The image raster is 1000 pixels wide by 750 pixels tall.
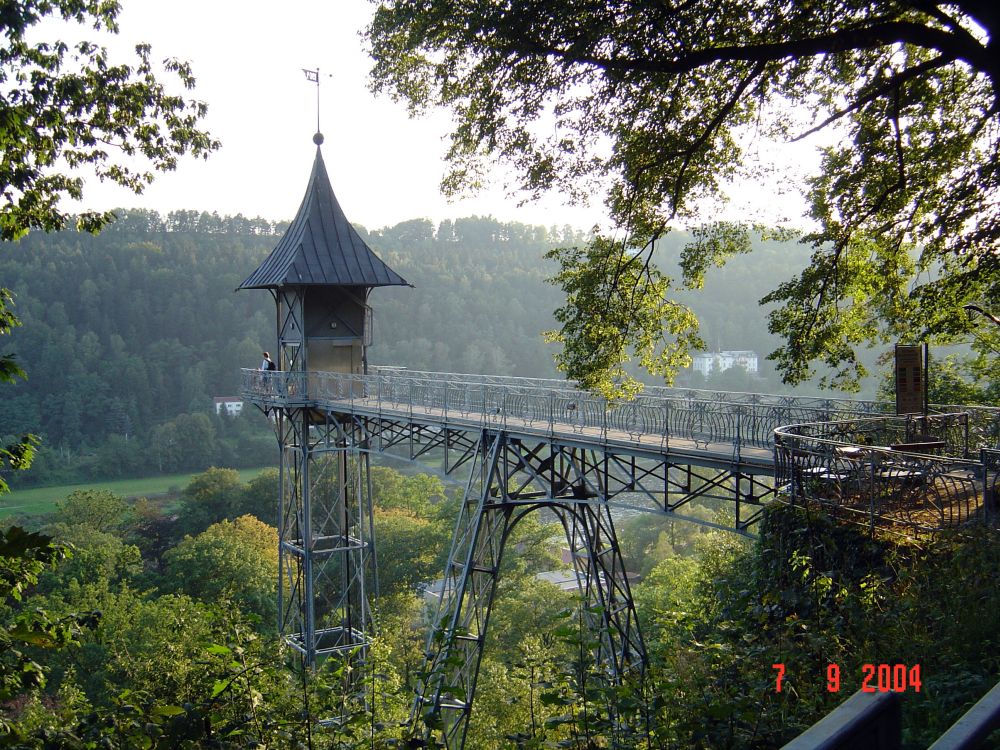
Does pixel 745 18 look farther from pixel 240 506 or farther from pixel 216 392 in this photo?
pixel 216 392

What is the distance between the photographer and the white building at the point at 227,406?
237ft

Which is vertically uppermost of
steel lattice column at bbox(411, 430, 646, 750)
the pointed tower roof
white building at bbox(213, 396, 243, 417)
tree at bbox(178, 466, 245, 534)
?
the pointed tower roof

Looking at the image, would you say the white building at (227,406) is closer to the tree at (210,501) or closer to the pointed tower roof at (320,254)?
the tree at (210,501)

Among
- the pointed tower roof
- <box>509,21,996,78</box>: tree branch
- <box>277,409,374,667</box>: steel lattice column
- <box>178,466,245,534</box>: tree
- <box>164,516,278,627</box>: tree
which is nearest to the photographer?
<box>509,21,996,78</box>: tree branch

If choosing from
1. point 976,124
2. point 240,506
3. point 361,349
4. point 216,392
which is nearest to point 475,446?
point 361,349

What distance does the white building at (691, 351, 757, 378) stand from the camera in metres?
61.3

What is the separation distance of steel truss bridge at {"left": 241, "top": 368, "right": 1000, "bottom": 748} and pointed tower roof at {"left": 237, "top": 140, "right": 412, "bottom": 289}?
2.13 m

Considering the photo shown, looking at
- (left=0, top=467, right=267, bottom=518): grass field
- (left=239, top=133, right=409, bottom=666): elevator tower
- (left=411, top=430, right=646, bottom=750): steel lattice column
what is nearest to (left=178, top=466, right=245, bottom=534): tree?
(left=0, top=467, right=267, bottom=518): grass field

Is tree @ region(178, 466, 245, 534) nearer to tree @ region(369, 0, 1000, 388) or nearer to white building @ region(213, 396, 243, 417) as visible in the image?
white building @ region(213, 396, 243, 417)

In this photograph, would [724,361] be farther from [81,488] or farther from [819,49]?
[819,49]

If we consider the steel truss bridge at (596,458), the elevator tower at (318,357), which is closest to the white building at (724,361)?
the elevator tower at (318,357)

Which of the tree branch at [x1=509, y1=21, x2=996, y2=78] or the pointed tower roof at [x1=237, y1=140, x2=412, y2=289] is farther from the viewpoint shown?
the pointed tower roof at [x1=237, y1=140, x2=412, y2=289]

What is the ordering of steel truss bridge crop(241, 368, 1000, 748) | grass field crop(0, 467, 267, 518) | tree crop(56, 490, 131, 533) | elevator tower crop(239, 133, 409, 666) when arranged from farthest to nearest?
grass field crop(0, 467, 267, 518), tree crop(56, 490, 131, 533), elevator tower crop(239, 133, 409, 666), steel truss bridge crop(241, 368, 1000, 748)

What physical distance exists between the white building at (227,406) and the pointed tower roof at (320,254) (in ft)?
179
